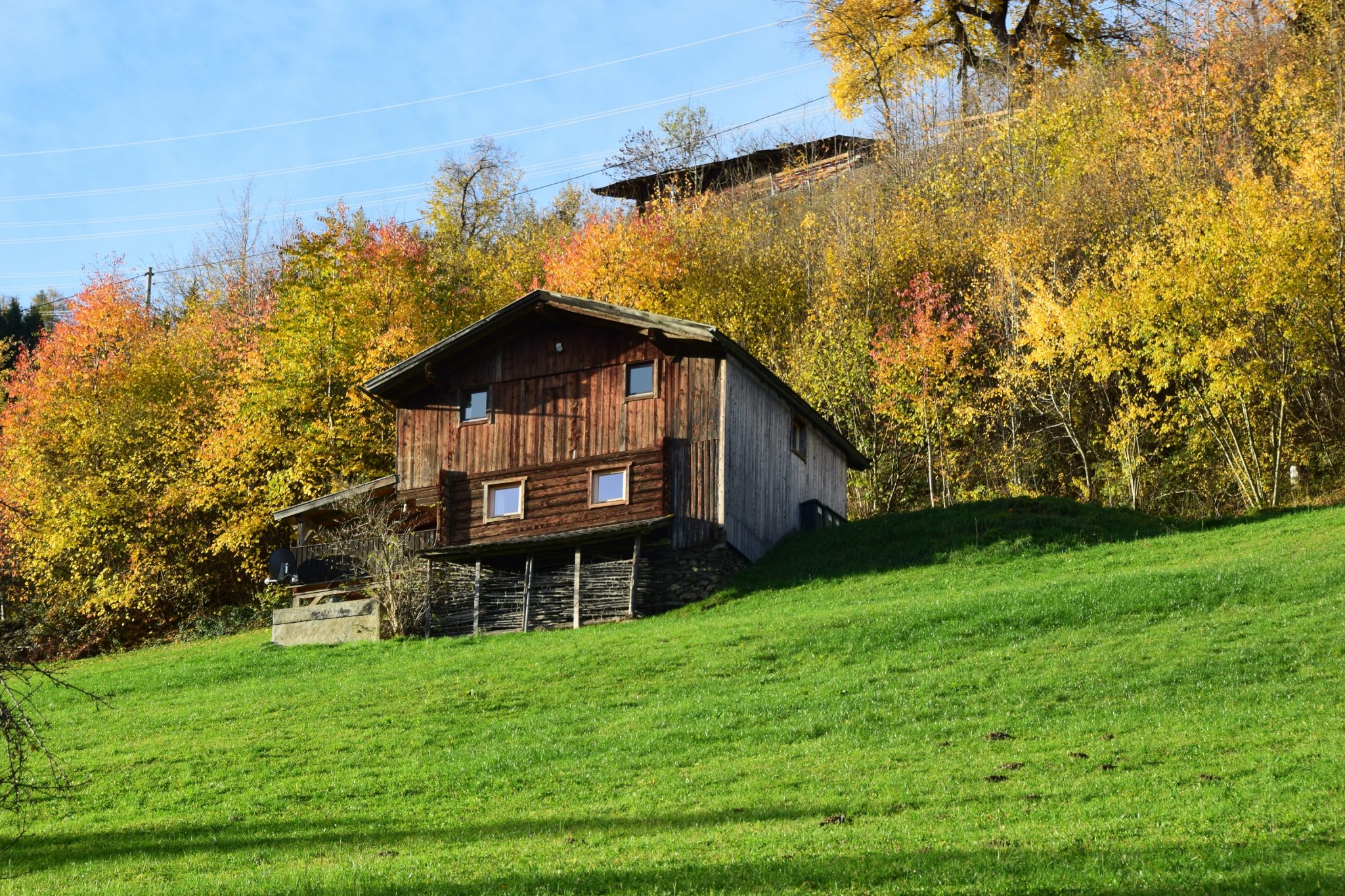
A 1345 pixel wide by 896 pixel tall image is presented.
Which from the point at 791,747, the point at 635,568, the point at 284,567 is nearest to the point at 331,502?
the point at 284,567

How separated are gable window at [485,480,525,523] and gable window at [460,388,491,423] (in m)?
2.23

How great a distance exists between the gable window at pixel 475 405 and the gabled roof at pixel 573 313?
1.30 meters

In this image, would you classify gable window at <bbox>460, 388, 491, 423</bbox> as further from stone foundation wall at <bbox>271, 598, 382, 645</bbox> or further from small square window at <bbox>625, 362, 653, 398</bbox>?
stone foundation wall at <bbox>271, 598, 382, 645</bbox>

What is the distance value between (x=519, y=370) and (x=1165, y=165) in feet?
82.3

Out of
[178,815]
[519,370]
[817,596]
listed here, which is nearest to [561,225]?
[519,370]

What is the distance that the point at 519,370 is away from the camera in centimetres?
3666

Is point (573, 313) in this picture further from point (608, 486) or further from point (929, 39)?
point (929, 39)

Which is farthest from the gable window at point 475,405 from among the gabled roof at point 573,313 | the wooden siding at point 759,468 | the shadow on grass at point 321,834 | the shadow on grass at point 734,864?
the shadow on grass at point 734,864

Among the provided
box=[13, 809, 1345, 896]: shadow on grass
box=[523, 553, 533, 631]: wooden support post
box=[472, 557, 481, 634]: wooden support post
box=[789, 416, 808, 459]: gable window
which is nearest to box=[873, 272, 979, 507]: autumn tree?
box=[789, 416, 808, 459]: gable window

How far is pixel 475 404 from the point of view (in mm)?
37312

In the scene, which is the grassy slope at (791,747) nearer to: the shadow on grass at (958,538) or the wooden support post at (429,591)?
the shadow on grass at (958,538)

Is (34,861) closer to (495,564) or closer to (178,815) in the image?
(178,815)

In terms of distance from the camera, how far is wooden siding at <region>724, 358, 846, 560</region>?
112ft

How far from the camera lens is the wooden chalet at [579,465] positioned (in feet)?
108
